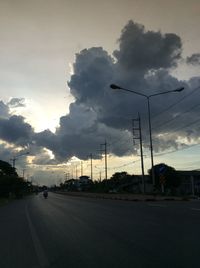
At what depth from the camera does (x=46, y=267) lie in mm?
9711

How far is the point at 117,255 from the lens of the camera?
10.8 metres

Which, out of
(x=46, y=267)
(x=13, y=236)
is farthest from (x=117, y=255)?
(x=13, y=236)

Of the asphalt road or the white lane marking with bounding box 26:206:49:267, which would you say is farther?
the white lane marking with bounding box 26:206:49:267

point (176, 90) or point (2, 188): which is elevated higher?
point (176, 90)

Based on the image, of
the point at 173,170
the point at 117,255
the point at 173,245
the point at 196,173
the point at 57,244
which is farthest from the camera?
the point at 196,173

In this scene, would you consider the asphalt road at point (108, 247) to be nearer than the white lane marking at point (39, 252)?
Yes

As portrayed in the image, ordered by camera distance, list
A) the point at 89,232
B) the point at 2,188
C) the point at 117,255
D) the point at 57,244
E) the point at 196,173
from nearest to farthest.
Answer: the point at 117,255, the point at 57,244, the point at 89,232, the point at 2,188, the point at 196,173

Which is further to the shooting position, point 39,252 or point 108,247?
point 108,247

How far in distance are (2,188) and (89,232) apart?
7505 cm

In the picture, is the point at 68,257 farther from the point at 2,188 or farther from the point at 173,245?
the point at 2,188

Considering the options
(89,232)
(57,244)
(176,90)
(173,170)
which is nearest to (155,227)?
(89,232)

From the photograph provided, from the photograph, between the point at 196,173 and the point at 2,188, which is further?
the point at 196,173

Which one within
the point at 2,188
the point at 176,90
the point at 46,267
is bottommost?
the point at 46,267

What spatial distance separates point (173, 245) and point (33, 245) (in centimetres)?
437
